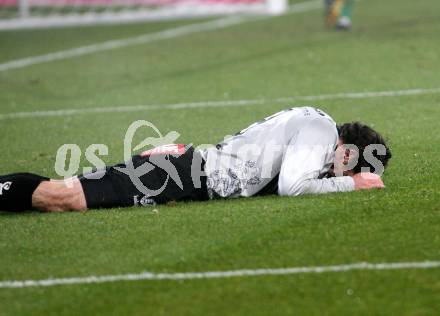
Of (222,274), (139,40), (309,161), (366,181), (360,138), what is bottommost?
(222,274)

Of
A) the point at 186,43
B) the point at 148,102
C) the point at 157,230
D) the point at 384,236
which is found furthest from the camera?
the point at 186,43

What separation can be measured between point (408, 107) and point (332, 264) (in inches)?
207

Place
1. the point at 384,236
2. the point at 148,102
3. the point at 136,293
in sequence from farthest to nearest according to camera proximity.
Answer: the point at 148,102 < the point at 384,236 < the point at 136,293

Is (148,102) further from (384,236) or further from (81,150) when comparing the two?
(384,236)

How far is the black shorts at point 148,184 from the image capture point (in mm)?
7828

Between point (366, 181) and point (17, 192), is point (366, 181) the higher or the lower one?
the lower one

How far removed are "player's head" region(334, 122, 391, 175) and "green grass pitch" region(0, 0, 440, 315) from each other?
221 mm

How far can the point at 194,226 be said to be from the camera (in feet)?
23.7

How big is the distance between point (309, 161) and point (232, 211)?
61 centimetres

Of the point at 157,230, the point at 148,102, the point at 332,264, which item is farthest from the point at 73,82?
the point at 332,264

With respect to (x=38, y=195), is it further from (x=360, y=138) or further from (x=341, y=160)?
(x=360, y=138)

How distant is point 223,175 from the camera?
782 centimetres

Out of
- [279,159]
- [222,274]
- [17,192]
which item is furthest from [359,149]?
[17,192]

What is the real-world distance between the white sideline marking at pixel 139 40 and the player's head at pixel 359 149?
28.3 feet
